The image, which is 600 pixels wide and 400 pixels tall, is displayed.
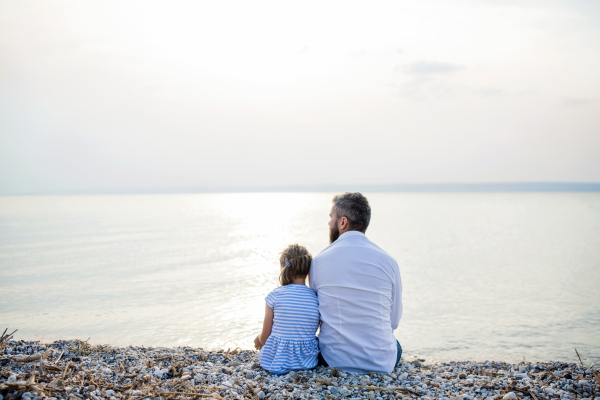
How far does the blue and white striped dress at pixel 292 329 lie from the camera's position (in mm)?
4516

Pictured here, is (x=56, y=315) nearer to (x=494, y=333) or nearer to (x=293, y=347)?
(x=293, y=347)

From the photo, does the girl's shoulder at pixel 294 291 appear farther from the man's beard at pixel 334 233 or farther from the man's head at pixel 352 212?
the man's head at pixel 352 212

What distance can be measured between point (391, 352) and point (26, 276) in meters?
16.0

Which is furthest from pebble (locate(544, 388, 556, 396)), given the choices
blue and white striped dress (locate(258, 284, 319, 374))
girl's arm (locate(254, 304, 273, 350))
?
girl's arm (locate(254, 304, 273, 350))

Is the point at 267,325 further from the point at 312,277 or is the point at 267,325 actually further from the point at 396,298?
the point at 396,298

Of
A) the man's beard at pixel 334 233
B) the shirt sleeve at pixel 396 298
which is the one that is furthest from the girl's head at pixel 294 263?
the shirt sleeve at pixel 396 298

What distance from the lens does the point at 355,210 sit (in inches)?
175

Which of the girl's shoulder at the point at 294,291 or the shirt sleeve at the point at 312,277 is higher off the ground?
the shirt sleeve at the point at 312,277

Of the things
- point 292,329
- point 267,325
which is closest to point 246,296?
point 267,325

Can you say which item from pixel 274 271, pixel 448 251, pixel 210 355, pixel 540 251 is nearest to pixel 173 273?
pixel 274 271

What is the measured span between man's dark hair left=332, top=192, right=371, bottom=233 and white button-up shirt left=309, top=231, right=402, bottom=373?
0.12 metres

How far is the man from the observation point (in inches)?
170

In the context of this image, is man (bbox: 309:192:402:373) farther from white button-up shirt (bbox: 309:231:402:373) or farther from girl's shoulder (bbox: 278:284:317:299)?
girl's shoulder (bbox: 278:284:317:299)

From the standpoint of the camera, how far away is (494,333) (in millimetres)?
9328
